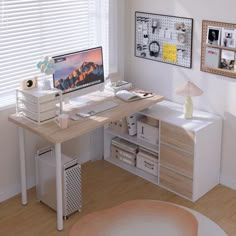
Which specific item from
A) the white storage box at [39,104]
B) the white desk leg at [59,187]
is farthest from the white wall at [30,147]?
the white desk leg at [59,187]

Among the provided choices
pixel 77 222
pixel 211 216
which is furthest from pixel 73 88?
pixel 211 216

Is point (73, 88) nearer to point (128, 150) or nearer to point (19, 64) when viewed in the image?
point (19, 64)

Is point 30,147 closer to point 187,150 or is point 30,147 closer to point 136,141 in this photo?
point 136,141

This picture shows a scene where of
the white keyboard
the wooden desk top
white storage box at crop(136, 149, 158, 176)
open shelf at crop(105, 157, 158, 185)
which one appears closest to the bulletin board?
the wooden desk top

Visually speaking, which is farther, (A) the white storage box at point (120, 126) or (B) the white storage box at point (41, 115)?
(A) the white storage box at point (120, 126)

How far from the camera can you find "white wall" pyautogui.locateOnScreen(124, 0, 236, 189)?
164 inches

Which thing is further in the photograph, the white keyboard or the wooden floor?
the white keyboard

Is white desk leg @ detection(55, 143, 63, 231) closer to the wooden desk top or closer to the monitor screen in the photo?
the wooden desk top

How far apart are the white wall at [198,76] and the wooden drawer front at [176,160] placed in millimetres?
385

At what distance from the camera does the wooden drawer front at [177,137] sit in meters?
4.12

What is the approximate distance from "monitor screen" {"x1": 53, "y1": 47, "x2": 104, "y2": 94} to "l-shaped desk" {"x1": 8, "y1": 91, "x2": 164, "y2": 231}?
168mm

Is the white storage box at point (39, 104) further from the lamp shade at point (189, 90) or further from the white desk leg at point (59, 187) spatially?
the lamp shade at point (189, 90)

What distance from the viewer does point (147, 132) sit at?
4.54 meters

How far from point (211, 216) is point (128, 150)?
107 cm
